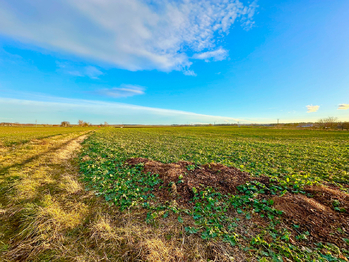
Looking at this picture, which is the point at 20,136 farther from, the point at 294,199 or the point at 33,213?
the point at 294,199

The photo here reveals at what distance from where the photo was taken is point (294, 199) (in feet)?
18.5

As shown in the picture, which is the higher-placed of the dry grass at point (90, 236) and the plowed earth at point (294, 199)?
the plowed earth at point (294, 199)

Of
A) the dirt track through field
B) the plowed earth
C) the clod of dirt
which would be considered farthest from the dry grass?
the clod of dirt

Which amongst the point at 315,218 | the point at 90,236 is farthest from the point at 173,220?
the point at 315,218

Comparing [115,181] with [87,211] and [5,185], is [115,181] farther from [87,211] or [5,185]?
[5,185]

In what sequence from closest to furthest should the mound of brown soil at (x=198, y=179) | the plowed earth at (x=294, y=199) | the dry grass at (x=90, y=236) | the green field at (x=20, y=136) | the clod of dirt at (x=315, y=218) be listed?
the dry grass at (x=90, y=236) → the clod of dirt at (x=315, y=218) → the plowed earth at (x=294, y=199) → the mound of brown soil at (x=198, y=179) → the green field at (x=20, y=136)

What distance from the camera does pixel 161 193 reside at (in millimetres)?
7125

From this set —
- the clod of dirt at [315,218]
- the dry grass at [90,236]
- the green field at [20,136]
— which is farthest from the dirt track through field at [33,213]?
the green field at [20,136]

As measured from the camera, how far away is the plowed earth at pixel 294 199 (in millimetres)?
4398

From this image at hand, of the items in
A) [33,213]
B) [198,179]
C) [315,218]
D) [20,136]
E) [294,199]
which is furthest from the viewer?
[20,136]

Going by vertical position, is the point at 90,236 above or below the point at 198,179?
below

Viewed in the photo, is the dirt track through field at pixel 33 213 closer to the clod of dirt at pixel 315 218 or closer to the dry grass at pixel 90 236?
the dry grass at pixel 90 236

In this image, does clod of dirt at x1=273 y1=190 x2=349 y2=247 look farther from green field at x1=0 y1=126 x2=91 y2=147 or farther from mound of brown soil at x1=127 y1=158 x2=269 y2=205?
green field at x1=0 y1=126 x2=91 y2=147

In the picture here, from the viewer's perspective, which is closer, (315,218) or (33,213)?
(315,218)
